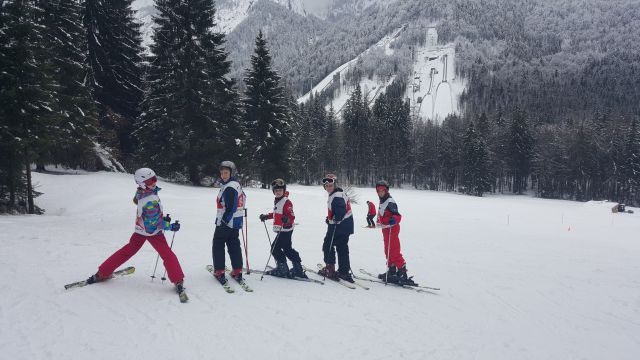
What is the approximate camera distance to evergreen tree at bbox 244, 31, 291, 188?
31.4 meters

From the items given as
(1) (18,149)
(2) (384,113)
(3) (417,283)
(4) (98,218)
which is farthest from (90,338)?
(2) (384,113)

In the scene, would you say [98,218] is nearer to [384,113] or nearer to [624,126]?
[384,113]

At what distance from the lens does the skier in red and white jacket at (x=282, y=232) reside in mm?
7039

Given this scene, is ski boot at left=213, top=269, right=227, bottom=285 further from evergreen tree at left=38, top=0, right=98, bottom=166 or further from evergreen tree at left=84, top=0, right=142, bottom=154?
evergreen tree at left=84, top=0, right=142, bottom=154

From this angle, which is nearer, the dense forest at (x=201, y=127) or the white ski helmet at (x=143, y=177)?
the white ski helmet at (x=143, y=177)

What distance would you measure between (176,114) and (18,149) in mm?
12040

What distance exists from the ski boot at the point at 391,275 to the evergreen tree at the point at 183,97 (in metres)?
19.3

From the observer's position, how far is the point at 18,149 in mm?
12633

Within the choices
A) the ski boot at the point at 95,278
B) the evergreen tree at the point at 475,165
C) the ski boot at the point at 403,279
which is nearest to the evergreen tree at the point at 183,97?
the ski boot at the point at 95,278

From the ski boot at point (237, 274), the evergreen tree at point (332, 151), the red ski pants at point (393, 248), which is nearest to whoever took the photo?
the ski boot at point (237, 274)

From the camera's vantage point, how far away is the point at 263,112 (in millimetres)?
31562

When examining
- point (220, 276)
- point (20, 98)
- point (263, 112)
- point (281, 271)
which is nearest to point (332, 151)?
point (263, 112)

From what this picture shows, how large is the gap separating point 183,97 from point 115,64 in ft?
28.4

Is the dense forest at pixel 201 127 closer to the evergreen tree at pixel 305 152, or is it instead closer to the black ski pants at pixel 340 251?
the evergreen tree at pixel 305 152
